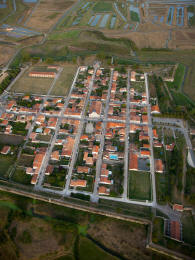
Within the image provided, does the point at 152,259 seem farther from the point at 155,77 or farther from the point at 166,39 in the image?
the point at 166,39

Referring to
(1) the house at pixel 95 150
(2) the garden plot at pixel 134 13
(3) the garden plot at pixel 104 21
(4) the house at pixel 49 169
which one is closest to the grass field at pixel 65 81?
(1) the house at pixel 95 150

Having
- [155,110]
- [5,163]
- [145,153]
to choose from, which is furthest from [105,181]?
[155,110]

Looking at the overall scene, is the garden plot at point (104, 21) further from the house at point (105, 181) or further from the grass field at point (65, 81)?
the house at point (105, 181)

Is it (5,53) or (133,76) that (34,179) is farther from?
(5,53)

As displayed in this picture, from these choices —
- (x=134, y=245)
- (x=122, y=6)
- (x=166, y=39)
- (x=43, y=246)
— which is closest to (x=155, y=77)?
(x=166, y=39)

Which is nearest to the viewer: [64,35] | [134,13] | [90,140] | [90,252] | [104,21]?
[90,252]
